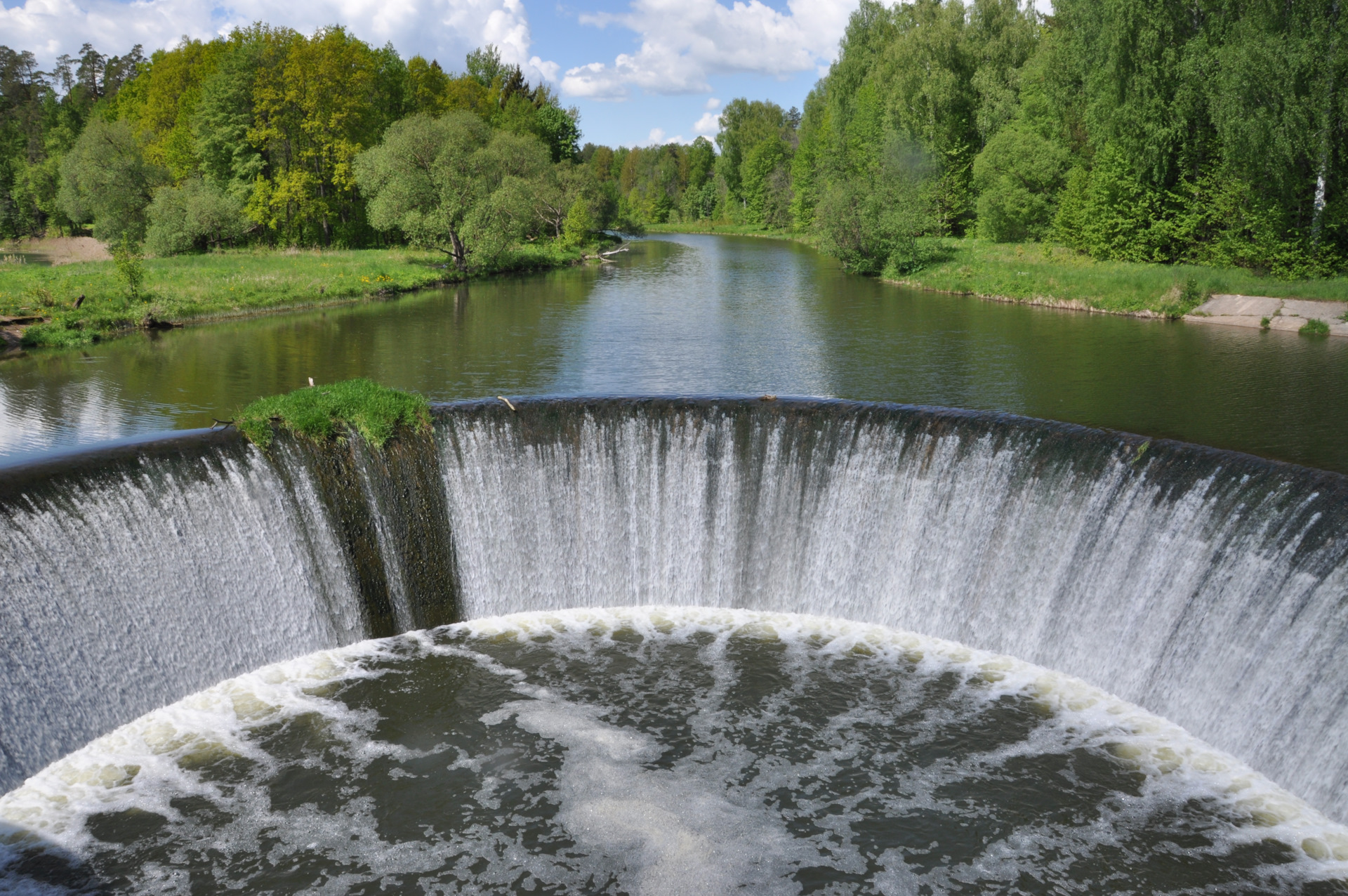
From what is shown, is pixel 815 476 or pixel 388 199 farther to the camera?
pixel 388 199

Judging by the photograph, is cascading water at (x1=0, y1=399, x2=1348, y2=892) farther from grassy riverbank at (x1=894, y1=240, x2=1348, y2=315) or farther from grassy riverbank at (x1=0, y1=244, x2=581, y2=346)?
grassy riverbank at (x1=894, y1=240, x2=1348, y2=315)

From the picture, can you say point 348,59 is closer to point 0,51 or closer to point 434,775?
point 434,775

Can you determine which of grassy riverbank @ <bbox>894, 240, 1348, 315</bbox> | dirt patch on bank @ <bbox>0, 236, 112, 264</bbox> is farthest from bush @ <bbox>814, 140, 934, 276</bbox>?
dirt patch on bank @ <bbox>0, 236, 112, 264</bbox>

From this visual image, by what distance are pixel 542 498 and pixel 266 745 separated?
13.8 ft

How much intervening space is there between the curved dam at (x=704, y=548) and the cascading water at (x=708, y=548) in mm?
25

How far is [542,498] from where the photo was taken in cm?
1162

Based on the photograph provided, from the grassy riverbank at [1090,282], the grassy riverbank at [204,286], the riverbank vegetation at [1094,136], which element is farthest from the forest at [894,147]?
the grassy riverbank at [204,286]

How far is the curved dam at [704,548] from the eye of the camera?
8.29m

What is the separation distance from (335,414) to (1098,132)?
95.5 feet

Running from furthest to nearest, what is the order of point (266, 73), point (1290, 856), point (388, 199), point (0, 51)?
point (0, 51)
point (266, 73)
point (388, 199)
point (1290, 856)

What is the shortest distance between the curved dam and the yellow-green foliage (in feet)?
0.70

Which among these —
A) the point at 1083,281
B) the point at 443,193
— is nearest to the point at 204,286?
the point at 443,193

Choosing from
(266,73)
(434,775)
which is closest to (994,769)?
(434,775)

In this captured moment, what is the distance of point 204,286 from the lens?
28.6m
